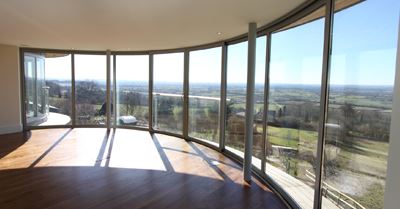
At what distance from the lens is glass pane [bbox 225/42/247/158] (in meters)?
4.89

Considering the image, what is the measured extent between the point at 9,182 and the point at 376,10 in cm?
484

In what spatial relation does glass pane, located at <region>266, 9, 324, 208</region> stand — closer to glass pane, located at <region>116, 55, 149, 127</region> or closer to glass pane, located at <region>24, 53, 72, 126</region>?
glass pane, located at <region>116, 55, 149, 127</region>

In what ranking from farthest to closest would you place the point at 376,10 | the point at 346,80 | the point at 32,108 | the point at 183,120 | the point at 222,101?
the point at 32,108 < the point at 183,120 < the point at 222,101 < the point at 346,80 < the point at 376,10

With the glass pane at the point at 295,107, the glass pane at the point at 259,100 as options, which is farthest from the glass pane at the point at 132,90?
the glass pane at the point at 295,107

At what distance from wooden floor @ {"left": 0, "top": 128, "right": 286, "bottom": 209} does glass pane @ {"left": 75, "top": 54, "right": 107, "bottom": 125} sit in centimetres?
183

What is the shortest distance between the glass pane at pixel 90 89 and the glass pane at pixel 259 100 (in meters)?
5.30

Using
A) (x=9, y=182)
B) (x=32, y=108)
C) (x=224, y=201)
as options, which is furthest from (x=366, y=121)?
(x=32, y=108)

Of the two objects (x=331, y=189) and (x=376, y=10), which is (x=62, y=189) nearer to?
(x=331, y=189)

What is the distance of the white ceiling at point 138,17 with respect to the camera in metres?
2.89

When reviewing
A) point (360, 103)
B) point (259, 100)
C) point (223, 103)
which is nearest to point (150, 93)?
point (223, 103)

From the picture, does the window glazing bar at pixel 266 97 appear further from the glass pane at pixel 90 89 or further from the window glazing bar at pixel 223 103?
the glass pane at pixel 90 89

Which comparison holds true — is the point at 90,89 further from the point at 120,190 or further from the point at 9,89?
the point at 120,190

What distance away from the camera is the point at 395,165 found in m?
0.98

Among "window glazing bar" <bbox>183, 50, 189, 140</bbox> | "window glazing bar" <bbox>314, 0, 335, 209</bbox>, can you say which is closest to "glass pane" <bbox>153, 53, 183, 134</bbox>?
"window glazing bar" <bbox>183, 50, 189, 140</bbox>
